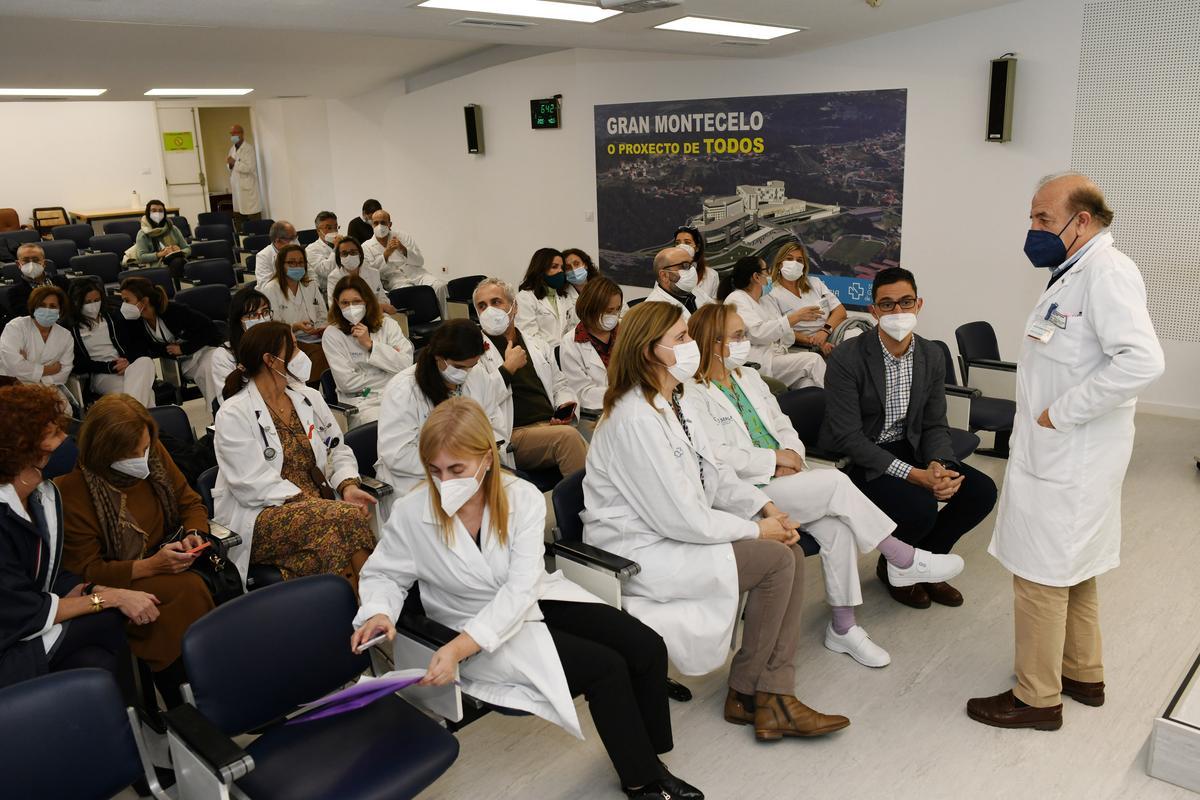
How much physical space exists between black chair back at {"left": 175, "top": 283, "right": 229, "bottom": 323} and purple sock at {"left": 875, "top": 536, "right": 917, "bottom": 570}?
568 centimetres

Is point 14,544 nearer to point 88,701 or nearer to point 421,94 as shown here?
point 88,701

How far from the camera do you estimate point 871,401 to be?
400 cm

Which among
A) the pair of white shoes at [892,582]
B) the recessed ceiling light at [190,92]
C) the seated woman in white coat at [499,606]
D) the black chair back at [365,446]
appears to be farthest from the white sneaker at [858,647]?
the recessed ceiling light at [190,92]

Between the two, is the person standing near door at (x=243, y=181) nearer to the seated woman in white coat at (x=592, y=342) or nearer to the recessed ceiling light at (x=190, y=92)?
the recessed ceiling light at (x=190, y=92)

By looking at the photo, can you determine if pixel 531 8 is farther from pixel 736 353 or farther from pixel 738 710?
pixel 738 710

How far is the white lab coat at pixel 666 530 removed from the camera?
311 cm

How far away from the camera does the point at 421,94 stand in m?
12.6

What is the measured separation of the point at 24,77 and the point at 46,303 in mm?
4432

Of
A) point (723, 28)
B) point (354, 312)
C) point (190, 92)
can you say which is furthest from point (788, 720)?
point (190, 92)

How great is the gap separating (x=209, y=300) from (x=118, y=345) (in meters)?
1.46

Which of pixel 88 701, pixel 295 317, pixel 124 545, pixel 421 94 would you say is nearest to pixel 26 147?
pixel 421 94

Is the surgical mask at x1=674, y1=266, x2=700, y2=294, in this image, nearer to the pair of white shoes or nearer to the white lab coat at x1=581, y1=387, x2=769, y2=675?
the pair of white shoes

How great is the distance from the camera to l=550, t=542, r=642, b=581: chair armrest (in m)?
3.04

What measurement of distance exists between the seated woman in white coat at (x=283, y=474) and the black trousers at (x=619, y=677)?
1003mm
